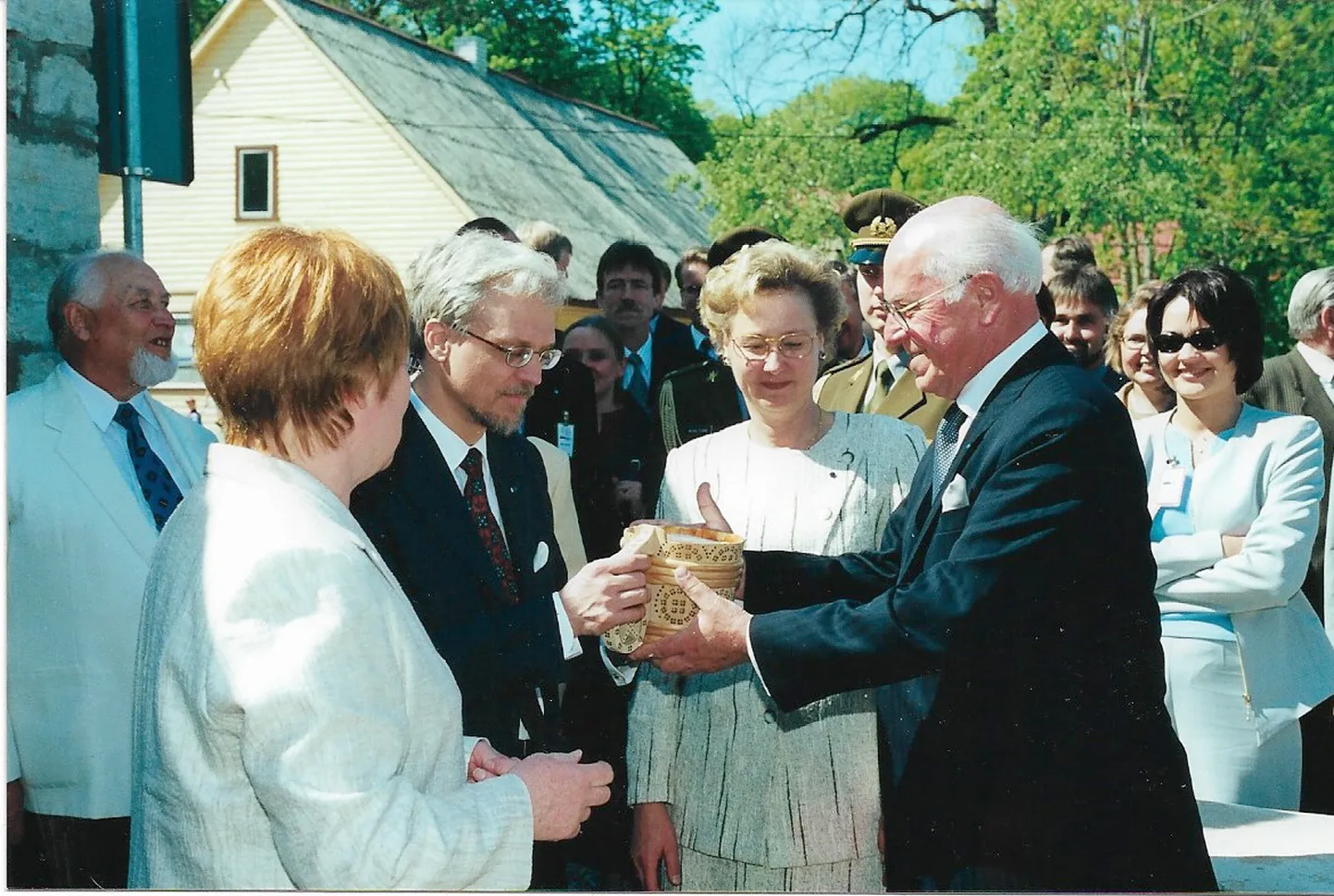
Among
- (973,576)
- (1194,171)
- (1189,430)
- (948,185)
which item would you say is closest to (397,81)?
(948,185)

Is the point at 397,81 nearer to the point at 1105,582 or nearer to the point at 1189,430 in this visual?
the point at 1189,430

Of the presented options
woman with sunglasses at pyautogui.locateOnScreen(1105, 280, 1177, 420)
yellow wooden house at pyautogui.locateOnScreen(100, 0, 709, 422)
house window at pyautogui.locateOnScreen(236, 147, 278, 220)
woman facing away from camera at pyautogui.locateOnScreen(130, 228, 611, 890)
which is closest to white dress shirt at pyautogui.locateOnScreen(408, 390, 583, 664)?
woman facing away from camera at pyautogui.locateOnScreen(130, 228, 611, 890)

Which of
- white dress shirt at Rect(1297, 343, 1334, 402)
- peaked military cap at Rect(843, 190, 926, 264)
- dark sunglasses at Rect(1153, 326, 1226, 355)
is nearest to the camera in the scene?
dark sunglasses at Rect(1153, 326, 1226, 355)

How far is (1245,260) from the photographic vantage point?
45.0ft

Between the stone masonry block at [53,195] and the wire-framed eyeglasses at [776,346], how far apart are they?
210 cm

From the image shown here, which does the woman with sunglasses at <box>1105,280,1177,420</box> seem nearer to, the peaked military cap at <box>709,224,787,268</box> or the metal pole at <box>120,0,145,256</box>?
the peaked military cap at <box>709,224,787,268</box>

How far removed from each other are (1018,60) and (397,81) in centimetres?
902

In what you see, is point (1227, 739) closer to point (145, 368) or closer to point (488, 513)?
point (488, 513)

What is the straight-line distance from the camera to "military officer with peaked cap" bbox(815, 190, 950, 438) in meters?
3.77

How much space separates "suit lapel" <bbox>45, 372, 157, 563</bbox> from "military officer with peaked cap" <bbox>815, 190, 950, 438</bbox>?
6.43 ft

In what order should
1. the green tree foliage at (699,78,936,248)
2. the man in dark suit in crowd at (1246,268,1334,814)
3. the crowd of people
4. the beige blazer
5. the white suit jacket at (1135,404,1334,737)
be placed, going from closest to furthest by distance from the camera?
1. the crowd of people
2. the white suit jacket at (1135,404,1334,737)
3. the beige blazer
4. the man in dark suit in crowd at (1246,268,1334,814)
5. the green tree foliage at (699,78,936,248)

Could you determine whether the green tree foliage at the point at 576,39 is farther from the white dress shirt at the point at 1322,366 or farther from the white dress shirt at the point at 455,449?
the white dress shirt at the point at 455,449

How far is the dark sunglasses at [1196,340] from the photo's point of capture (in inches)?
143

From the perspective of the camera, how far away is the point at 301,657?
1.52 meters
